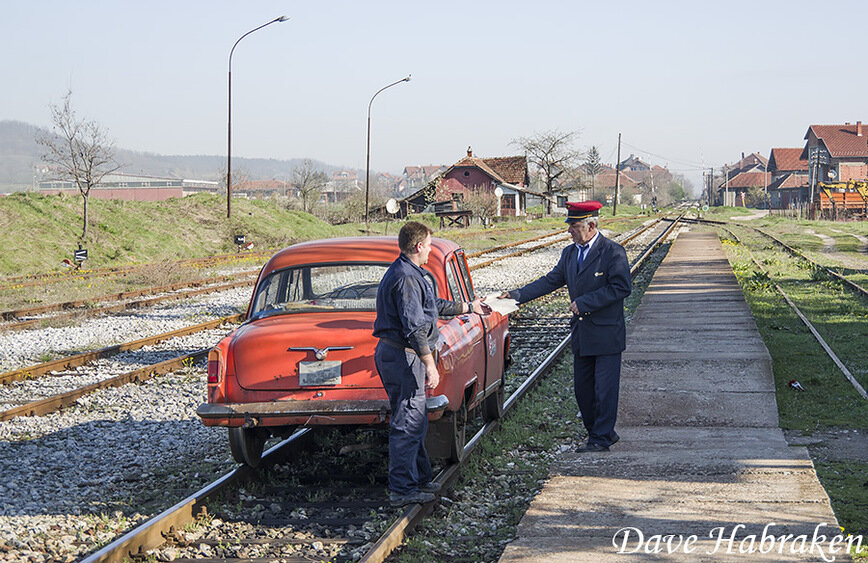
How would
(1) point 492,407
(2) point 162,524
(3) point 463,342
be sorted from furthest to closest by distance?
(1) point 492,407, (3) point 463,342, (2) point 162,524

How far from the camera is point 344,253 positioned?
745cm

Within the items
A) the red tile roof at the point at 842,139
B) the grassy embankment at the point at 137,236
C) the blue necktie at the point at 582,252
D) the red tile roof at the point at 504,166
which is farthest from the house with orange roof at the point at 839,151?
the blue necktie at the point at 582,252

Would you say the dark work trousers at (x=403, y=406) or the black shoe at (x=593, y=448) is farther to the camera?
the black shoe at (x=593, y=448)

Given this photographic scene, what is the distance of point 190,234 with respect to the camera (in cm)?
3825

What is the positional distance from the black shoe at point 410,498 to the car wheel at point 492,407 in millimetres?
2460

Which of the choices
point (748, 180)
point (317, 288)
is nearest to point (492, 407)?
point (317, 288)

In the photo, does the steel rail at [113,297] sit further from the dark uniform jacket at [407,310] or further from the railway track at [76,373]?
the dark uniform jacket at [407,310]

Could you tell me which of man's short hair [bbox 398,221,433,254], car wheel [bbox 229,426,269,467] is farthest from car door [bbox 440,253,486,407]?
car wheel [bbox 229,426,269,467]

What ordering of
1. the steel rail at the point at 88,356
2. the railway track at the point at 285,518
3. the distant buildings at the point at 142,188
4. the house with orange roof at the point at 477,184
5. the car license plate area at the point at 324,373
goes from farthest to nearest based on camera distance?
the distant buildings at the point at 142,188 < the house with orange roof at the point at 477,184 < the steel rail at the point at 88,356 < the car license plate area at the point at 324,373 < the railway track at the point at 285,518

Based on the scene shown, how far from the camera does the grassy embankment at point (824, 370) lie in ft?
22.3

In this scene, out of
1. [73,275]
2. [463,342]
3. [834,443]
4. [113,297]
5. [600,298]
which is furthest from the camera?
[73,275]

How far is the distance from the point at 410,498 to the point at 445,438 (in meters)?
0.90

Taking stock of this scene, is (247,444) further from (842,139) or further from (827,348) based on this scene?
(842,139)

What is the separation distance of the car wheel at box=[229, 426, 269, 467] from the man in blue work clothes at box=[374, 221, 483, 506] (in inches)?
46.8
